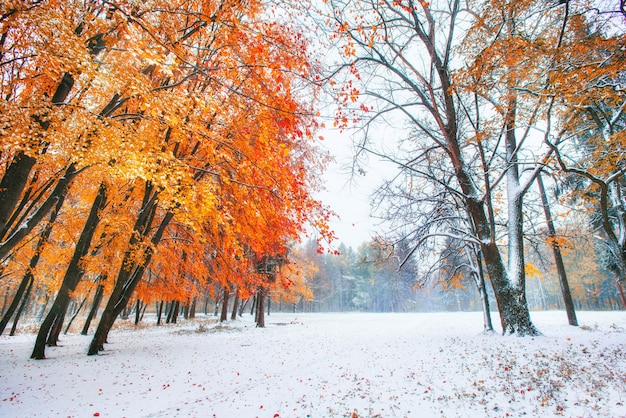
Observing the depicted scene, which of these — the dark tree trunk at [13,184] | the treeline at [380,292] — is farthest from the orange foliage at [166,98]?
the treeline at [380,292]

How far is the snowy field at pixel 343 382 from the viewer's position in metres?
4.02

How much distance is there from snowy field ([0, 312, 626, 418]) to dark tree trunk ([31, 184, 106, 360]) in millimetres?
578

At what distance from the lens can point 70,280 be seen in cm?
895

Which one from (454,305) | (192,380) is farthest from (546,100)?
(454,305)

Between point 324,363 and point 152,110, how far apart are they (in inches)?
275

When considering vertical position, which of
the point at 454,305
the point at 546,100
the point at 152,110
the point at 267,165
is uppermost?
the point at 546,100

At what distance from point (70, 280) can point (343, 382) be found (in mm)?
9200

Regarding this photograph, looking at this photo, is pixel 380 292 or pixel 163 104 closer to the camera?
pixel 163 104

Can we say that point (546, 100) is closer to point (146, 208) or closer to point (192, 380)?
point (192, 380)

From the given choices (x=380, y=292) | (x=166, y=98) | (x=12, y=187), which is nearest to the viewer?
(x=12, y=187)

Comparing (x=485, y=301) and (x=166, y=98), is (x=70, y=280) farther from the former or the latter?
(x=485, y=301)

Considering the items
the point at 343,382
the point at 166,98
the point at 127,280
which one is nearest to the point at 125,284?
the point at 127,280

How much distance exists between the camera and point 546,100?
5.72 meters

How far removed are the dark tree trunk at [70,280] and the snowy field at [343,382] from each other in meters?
0.58
